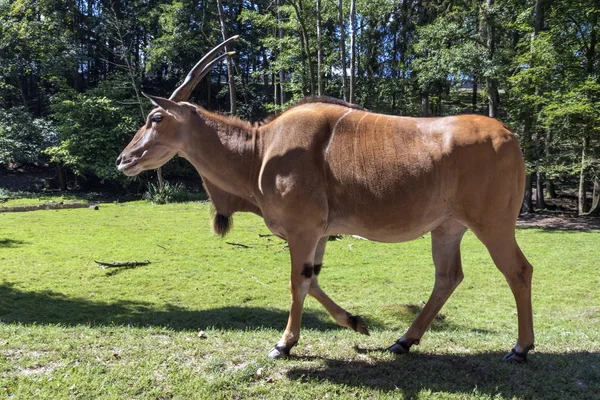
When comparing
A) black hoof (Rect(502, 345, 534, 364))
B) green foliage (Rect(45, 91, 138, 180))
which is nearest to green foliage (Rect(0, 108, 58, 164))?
green foliage (Rect(45, 91, 138, 180))

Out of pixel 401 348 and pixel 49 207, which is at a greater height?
pixel 401 348

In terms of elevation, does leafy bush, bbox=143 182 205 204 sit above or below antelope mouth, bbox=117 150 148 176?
below

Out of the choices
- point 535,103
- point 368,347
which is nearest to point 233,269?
point 368,347

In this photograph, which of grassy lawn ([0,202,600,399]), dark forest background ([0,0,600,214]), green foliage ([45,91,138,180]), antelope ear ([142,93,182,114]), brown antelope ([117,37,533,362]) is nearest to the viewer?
grassy lawn ([0,202,600,399])

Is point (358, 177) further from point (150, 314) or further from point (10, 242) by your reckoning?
point (10, 242)

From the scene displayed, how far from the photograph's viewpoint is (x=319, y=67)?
65.5 feet

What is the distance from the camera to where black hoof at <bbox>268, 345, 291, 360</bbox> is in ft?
14.2

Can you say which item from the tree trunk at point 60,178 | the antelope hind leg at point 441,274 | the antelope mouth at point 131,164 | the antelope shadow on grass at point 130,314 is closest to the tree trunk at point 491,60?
the antelope shadow on grass at point 130,314

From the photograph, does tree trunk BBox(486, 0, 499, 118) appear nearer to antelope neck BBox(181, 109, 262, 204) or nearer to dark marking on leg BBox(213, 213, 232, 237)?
antelope neck BBox(181, 109, 262, 204)

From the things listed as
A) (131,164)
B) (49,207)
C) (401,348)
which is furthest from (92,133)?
(401,348)

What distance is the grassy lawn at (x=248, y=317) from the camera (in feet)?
12.8

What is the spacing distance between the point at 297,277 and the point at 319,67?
1684cm

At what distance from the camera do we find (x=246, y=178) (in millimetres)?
4656

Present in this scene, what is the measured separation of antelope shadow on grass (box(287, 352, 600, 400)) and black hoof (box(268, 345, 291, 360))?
230 millimetres
